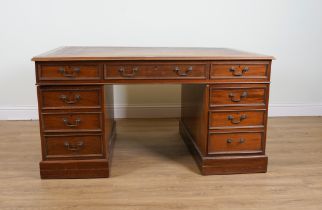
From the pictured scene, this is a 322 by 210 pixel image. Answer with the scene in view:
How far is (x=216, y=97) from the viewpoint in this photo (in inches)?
74.6

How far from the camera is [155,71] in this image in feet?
6.00

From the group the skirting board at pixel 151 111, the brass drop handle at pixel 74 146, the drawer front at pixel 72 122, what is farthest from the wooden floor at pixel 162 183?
the skirting board at pixel 151 111

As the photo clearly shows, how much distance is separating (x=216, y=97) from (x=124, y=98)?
1.54m

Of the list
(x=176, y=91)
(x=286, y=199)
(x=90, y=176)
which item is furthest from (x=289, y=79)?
(x=90, y=176)

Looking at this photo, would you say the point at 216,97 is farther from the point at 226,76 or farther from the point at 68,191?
the point at 68,191

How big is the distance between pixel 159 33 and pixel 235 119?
1502 millimetres

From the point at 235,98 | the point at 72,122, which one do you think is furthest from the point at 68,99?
the point at 235,98

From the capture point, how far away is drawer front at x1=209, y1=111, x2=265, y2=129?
1919mm

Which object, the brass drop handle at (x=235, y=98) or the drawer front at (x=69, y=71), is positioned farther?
the brass drop handle at (x=235, y=98)

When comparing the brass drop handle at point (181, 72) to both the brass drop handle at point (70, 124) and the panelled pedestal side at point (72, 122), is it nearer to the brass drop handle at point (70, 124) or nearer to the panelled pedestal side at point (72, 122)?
the panelled pedestal side at point (72, 122)

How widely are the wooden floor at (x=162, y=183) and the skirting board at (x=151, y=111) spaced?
0.57 meters

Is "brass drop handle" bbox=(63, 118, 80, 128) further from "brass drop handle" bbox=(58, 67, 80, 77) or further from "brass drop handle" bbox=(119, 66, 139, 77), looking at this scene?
"brass drop handle" bbox=(119, 66, 139, 77)

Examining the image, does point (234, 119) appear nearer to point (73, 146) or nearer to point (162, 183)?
point (162, 183)

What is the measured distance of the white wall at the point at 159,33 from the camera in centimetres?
300
